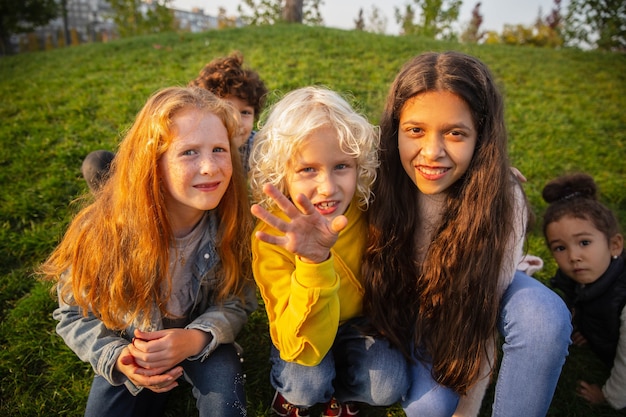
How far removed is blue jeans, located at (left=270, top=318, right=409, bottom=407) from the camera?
1.69 m

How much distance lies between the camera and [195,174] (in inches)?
63.4

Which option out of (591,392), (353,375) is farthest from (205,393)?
(591,392)

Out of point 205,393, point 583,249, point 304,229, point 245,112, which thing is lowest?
point 205,393

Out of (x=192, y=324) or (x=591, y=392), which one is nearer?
(x=192, y=324)

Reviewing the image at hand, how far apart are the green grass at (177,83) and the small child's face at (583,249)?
56 centimetres

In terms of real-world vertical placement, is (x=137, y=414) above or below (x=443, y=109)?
below

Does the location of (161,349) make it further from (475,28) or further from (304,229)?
(475,28)

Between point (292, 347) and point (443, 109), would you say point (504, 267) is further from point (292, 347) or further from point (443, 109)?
point (292, 347)

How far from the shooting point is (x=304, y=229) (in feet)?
4.42

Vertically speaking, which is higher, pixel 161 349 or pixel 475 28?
pixel 475 28

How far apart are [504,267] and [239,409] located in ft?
4.27

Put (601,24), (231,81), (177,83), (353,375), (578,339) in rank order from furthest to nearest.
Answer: (601,24) < (177,83) < (231,81) < (578,339) < (353,375)

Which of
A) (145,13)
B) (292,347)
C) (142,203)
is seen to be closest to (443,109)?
(292,347)

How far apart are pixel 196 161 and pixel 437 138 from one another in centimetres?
98
